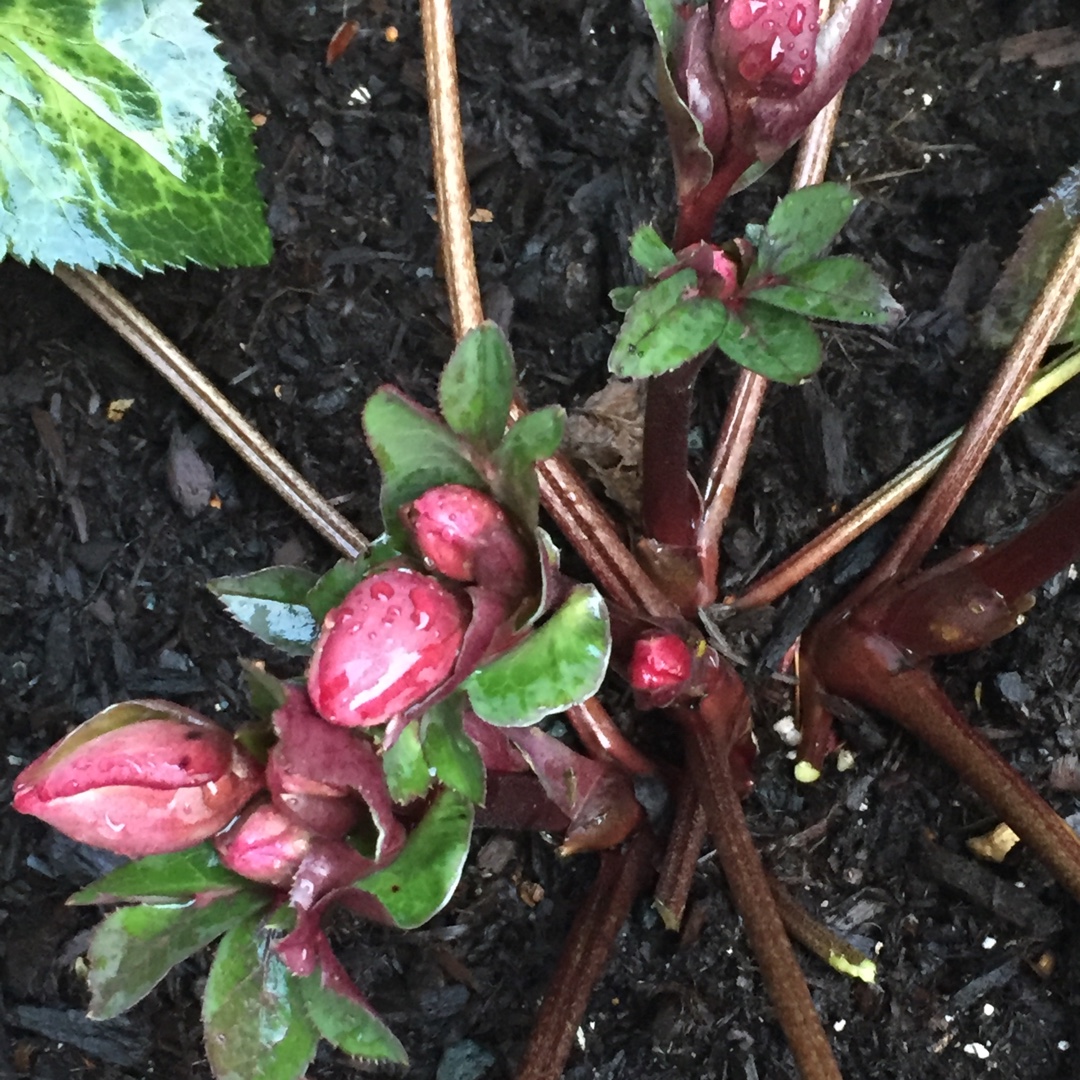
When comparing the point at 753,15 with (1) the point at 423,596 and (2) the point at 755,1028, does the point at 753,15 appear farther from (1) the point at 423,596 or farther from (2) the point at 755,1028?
(2) the point at 755,1028

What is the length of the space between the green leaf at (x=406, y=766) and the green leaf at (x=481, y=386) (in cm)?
16

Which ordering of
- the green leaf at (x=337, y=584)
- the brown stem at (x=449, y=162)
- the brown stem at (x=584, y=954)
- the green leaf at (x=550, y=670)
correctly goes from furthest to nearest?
the brown stem at (x=449, y=162) < the brown stem at (x=584, y=954) < the green leaf at (x=337, y=584) < the green leaf at (x=550, y=670)

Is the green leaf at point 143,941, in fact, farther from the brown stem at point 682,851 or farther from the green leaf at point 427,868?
the brown stem at point 682,851

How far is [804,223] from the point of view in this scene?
24.4 inches

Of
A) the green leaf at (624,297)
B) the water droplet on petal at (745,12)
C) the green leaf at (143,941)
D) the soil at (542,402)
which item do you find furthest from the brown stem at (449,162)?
the green leaf at (143,941)

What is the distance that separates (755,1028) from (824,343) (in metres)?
0.64

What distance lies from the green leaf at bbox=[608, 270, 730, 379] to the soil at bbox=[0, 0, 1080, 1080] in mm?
460

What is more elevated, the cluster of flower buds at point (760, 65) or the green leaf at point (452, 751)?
the cluster of flower buds at point (760, 65)

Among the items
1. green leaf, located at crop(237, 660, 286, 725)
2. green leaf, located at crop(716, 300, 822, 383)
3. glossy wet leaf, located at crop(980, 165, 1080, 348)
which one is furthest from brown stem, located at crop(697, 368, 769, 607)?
green leaf, located at crop(237, 660, 286, 725)

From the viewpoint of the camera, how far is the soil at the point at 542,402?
0.98 metres

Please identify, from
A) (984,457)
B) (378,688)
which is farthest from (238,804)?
(984,457)

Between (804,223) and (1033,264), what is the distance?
1.63 feet

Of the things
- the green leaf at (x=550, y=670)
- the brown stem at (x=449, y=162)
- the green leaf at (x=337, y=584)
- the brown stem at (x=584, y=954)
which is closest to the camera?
the green leaf at (x=550, y=670)

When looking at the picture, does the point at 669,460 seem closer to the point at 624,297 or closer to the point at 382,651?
the point at 624,297
